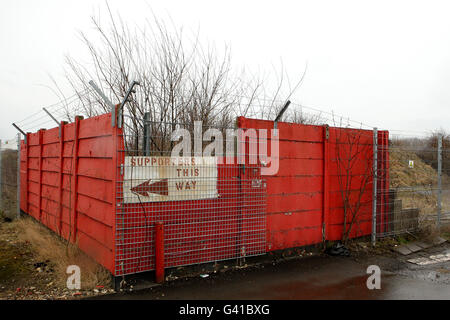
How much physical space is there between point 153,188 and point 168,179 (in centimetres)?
26

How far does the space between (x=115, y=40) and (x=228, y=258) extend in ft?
17.1

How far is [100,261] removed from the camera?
4758 mm

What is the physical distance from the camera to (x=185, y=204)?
15.9ft

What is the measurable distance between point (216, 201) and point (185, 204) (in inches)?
20.3

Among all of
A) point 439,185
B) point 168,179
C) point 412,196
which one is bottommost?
point 412,196

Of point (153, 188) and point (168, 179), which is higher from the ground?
point (168, 179)

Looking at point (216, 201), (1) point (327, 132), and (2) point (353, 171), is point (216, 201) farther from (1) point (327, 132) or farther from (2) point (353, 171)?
(2) point (353, 171)

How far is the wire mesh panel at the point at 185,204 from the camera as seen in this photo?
441cm

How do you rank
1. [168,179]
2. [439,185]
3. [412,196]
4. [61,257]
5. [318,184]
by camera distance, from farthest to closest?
1. [412,196]
2. [439,185]
3. [318,184]
4. [61,257]
5. [168,179]

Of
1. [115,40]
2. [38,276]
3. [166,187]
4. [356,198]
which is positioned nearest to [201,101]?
[115,40]

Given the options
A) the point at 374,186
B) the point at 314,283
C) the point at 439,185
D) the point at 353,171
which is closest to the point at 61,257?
the point at 314,283

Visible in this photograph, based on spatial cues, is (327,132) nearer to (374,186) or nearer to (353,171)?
(353,171)

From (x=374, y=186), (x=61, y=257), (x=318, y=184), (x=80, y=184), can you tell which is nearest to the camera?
(x=61, y=257)

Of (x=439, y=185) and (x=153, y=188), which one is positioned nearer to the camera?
(x=153, y=188)
